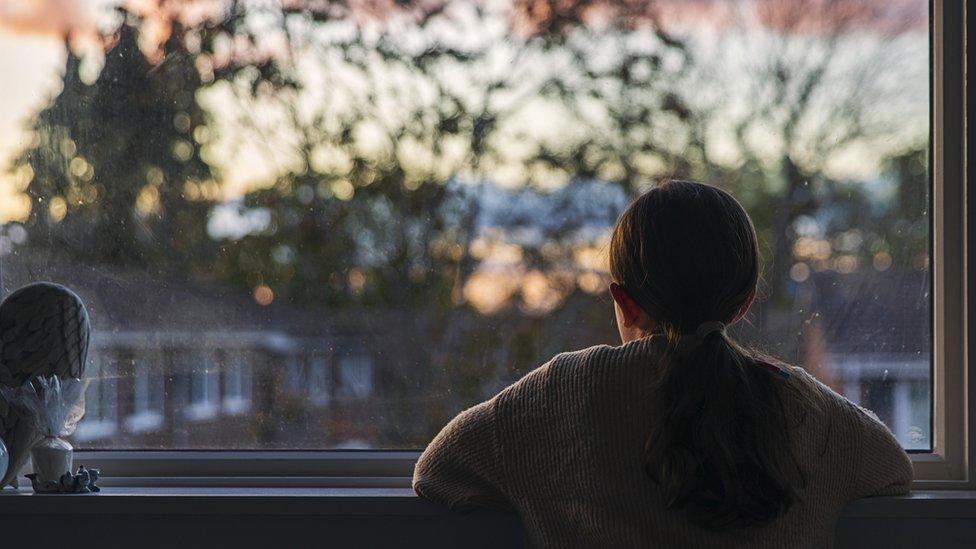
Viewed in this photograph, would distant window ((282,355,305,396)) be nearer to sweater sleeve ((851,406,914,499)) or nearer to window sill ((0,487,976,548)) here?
window sill ((0,487,976,548))

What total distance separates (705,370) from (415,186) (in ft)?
2.03

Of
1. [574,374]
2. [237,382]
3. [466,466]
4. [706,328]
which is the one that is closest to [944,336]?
[706,328]

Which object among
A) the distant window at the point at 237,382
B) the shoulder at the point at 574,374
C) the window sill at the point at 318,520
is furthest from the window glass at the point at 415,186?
the shoulder at the point at 574,374

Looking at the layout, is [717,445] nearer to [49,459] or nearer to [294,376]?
[294,376]

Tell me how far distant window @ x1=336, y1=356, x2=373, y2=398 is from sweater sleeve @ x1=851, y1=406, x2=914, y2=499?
732mm

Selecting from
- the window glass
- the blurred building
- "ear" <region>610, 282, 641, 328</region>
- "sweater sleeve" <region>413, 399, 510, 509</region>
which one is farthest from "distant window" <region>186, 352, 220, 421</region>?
the blurred building

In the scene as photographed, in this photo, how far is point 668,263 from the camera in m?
1.26

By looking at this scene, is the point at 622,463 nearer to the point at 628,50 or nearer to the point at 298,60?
the point at 628,50

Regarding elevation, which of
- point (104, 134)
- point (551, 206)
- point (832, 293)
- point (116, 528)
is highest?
point (104, 134)

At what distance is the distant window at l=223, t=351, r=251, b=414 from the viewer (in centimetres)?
166

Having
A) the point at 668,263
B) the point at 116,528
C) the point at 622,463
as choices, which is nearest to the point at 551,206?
the point at 668,263

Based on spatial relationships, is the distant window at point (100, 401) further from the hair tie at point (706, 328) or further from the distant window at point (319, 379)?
the hair tie at point (706, 328)

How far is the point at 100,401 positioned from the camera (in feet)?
5.51

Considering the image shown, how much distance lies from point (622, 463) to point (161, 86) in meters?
0.97
